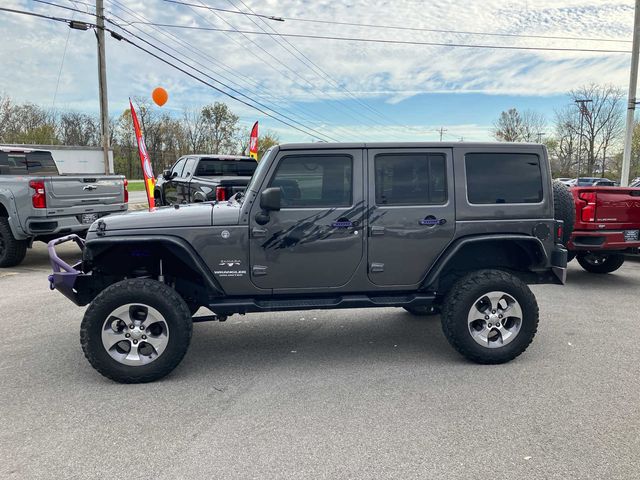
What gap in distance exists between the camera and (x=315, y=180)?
4156mm

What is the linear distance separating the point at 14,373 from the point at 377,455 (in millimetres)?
3194

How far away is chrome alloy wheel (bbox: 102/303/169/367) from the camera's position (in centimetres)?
386

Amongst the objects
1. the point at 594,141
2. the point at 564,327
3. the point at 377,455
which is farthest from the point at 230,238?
the point at 594,141

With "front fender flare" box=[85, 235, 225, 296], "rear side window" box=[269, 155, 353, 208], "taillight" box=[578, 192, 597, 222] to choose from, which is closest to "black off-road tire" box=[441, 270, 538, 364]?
"rear side window" box=[269, 155, 353, 208]

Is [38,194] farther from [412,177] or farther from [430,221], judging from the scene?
[430,221]

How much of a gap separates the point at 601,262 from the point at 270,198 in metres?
7.08

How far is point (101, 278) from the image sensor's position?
4250mm

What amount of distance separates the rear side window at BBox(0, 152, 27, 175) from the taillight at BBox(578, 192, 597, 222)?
1023 cm

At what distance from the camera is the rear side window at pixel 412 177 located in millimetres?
4199

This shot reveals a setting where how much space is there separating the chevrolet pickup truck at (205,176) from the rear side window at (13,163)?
3276 millimetres

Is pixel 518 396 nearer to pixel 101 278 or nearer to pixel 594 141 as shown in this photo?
pixel 101 278

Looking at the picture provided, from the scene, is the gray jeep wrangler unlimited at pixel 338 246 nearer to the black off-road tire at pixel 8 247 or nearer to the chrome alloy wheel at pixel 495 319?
the chrome alloy wheel at pixel 495 319

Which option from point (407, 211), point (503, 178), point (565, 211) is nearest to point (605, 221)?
point (565, 211)

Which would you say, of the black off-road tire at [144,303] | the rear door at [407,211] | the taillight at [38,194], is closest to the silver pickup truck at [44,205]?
the taillight at [38,194]
